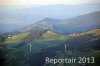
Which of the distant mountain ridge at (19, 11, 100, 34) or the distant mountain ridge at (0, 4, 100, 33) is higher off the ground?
the distant mountain ridge at (0, 4, 100, 33)

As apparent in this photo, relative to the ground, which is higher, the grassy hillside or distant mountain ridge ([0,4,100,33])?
distant mountain ridge ([0,4,100,33])

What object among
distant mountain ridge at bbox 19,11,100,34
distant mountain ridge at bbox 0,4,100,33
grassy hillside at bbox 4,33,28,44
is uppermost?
distant mountain ridge at bbox 0,4,100,33

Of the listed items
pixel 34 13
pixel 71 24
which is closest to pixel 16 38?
pixel 34 13

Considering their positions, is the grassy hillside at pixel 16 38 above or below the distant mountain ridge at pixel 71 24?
below

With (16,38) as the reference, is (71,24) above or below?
above

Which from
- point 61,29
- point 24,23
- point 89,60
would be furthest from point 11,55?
point 89,60

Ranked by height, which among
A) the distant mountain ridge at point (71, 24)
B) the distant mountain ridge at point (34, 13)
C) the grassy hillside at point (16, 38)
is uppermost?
the distant mountain ridge at point (34, 13)

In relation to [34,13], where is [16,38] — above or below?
below

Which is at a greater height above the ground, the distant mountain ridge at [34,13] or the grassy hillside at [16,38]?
the distant mountain ridge at [34,13]

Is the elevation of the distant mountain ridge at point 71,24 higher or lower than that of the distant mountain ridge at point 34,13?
lower

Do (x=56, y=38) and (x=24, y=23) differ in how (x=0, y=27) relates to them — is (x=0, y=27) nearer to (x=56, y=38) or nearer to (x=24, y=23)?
(x=24, y=23)

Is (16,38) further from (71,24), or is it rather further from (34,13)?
(71,24)
